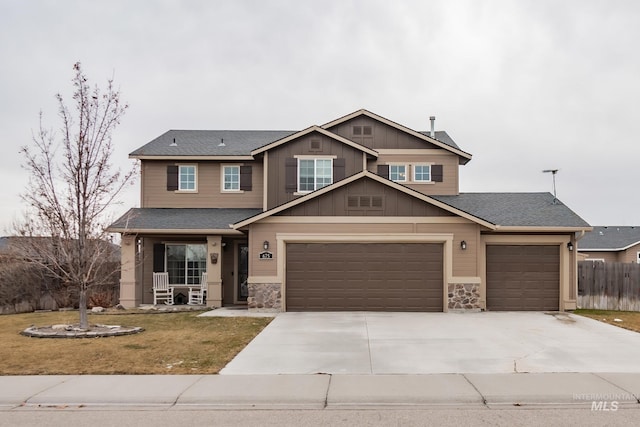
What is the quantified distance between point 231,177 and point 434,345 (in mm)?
12508

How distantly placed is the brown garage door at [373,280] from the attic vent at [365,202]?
3.82ft

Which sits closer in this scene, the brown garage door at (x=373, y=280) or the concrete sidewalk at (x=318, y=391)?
the concrete sidewalk at (x=318, y=391)

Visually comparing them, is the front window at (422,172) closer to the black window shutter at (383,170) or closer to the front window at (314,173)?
the black window shutter at (383,170)

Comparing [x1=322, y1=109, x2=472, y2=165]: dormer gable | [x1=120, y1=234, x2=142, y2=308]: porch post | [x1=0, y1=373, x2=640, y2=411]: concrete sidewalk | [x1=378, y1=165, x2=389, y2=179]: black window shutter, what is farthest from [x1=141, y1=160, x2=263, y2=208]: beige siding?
[x1=0, y1=373, x2=640, y2=411]: concrete sidewalk

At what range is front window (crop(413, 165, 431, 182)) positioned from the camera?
22.1 m

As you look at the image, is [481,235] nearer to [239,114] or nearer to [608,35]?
[608,35]

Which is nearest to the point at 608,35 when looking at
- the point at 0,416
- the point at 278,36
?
the point at 278,36

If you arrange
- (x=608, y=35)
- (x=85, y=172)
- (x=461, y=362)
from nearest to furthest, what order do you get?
(x=461, y=362) → (x=85, y=172) → (x=608, y=35)

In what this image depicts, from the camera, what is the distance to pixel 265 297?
17844 mm

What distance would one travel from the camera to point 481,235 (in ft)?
61.2

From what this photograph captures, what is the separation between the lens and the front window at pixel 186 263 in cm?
2097

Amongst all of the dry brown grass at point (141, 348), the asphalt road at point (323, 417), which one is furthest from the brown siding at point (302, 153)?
the asphalt road at point (323, 417)

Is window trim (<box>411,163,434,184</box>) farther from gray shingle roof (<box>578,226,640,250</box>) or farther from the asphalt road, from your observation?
gray shingle roof (<box>578,226,640,250</box>)

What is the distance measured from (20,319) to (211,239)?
20.8 feet
